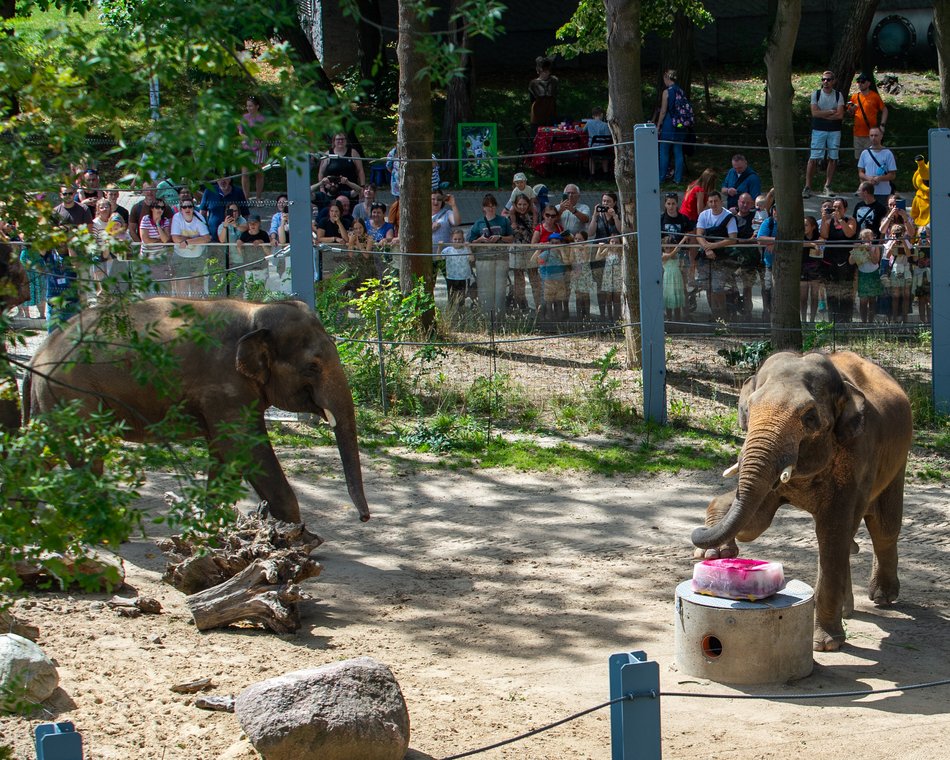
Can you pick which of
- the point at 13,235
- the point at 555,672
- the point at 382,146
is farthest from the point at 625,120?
the point at 382,146

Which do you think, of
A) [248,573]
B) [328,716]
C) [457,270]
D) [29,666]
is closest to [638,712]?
[328,716]

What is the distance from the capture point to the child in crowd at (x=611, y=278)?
45.4 feet

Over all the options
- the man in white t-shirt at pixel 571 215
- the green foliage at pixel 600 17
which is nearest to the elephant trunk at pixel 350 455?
the man in white t-shirt at pixel 571 215

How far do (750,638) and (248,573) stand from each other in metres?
3.07

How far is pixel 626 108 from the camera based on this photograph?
14.7 m

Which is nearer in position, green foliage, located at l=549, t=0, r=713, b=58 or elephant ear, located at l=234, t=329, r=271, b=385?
elephant ear, located at l=234, t=329, r=271, b=385

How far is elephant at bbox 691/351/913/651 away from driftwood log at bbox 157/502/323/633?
257 cm

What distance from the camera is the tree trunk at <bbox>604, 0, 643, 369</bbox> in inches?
555

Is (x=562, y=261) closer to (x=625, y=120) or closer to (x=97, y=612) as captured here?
(x=625, y=120)

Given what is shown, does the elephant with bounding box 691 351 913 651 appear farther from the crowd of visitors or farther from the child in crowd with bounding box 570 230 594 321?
the child in crowd with bounding box 570 230 594 321

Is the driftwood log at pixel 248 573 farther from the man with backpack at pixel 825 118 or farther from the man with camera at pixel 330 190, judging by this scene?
the man with backpack at pixel 825 118

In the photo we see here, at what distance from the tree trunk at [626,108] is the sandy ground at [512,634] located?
320 cm

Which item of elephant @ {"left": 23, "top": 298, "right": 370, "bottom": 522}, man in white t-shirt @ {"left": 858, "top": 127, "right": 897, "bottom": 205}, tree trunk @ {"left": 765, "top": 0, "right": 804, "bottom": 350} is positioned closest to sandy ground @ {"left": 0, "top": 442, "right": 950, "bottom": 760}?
elephant @ {"left": 23, "top": 298, "right": 370, "bottom": 522}

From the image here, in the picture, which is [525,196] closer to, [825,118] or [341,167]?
[341,167]
